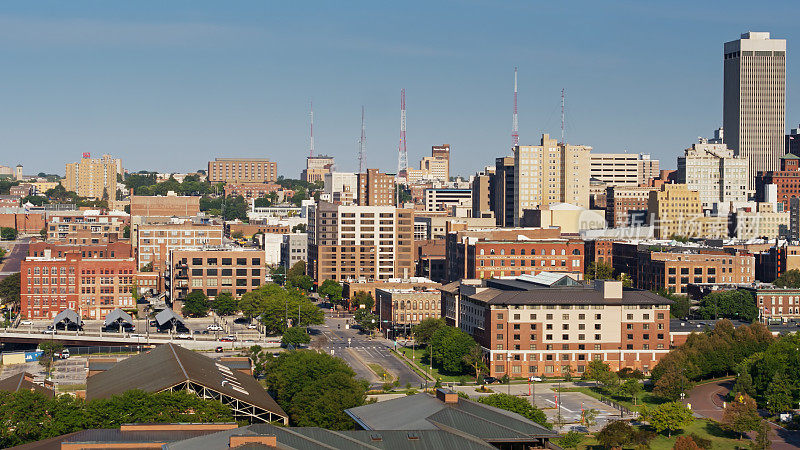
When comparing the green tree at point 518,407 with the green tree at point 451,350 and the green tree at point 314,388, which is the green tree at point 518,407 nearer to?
the green tree at point 314,388

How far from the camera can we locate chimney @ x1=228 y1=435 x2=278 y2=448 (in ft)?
199

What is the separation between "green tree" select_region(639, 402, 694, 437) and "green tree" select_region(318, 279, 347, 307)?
95633 mm

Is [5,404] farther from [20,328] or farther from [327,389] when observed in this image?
[20,328]

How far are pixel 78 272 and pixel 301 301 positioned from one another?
35.7m

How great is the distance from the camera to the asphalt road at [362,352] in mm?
120894

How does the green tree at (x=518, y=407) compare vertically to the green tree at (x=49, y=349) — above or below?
above

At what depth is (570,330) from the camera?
12450 cm

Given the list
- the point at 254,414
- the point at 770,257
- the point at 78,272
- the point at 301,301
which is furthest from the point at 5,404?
the point at 770,257

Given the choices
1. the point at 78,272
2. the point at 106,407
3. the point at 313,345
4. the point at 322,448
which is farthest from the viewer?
the point at 78,272

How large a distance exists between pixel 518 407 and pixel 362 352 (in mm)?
54472

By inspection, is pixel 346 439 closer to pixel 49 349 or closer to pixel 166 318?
pixel 49 349

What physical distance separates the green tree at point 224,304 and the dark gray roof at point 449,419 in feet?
304

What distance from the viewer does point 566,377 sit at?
396ft

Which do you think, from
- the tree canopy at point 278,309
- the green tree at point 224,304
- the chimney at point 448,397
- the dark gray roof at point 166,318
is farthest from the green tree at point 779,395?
the green tree at point 224,304
